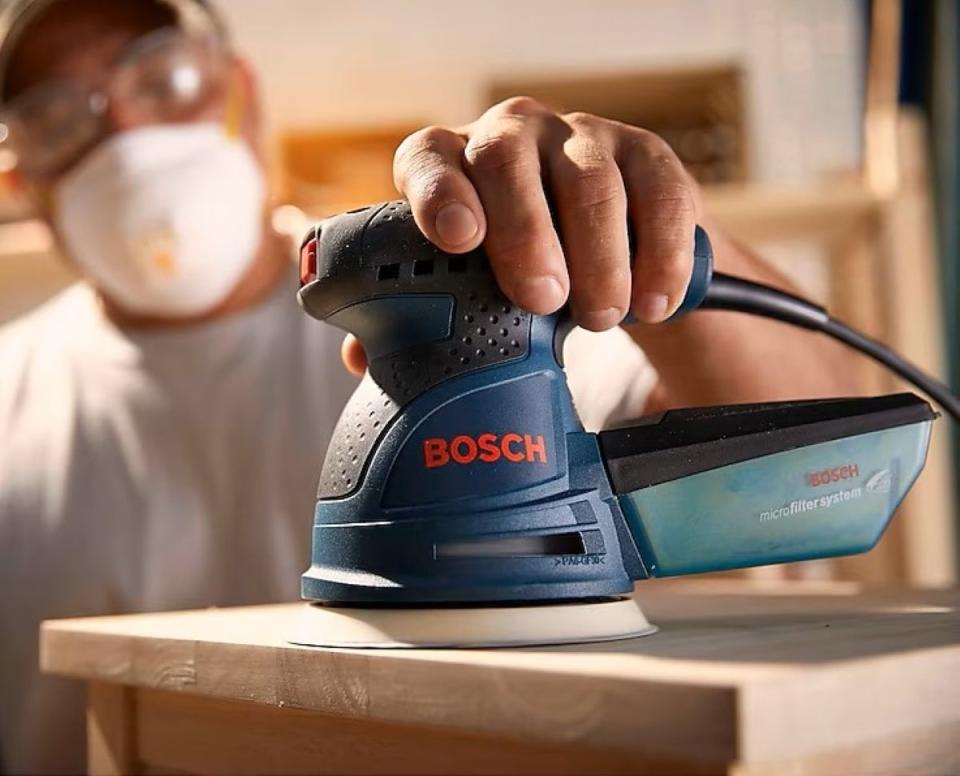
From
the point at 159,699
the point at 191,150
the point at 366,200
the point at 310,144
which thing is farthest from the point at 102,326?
the point at 310,144

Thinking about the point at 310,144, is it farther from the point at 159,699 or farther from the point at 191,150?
the point at 159,699

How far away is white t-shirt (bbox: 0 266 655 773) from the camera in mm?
1229

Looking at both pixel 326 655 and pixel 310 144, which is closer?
pixel 326 655

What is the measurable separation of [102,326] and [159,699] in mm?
819

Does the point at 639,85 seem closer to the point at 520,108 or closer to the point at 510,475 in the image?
the point at 520,108

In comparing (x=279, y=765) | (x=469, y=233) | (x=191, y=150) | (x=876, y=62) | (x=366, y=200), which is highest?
(x=876, y=62)

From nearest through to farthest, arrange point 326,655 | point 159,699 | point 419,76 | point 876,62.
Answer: point 326,655 → point 159,699 → point 876,62 → point 419,76

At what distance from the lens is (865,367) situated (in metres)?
2.00

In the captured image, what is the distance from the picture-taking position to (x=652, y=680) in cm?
43

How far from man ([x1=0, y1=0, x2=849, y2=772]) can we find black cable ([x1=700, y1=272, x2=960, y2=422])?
323mm

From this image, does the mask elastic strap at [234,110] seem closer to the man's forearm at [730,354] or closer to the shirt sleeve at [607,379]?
the shirt sleeve at [607,379]

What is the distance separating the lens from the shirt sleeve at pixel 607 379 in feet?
3.58

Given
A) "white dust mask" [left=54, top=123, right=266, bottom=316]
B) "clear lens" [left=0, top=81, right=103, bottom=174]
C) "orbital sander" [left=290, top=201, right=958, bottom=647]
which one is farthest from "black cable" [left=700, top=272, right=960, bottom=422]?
"clear lens" [left=0, top=81, right=103, bottom=174]

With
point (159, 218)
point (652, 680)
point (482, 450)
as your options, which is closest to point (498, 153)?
point (482, 450)
